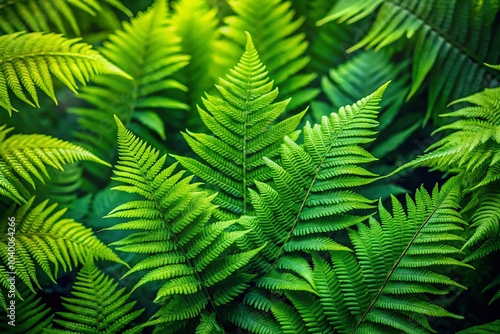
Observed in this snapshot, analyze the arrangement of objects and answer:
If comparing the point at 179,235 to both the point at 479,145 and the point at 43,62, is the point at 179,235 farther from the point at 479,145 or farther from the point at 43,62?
Answer: the point at 479,145

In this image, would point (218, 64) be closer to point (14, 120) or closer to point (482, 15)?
point (14, 120)

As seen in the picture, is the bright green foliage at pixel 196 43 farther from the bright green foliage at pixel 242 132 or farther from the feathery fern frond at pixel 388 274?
the feathery fern frond at pixel 388 274

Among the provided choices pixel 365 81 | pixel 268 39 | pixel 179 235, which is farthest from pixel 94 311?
pixel 365 81

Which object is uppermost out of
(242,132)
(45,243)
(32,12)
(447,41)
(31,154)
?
(447,41)

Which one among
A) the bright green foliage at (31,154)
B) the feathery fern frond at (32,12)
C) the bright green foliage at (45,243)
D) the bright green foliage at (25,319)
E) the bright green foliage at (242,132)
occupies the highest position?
the feathery fern frond at (32,12)

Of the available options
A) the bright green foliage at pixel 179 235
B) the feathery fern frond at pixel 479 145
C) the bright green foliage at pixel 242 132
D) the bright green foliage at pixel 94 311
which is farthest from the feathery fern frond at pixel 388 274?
the bright green foliage at pixel 94 311

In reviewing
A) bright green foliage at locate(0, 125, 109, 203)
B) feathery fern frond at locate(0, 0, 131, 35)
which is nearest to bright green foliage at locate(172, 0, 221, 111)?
feathery fern frond at locate(0, 0, 131, 35)

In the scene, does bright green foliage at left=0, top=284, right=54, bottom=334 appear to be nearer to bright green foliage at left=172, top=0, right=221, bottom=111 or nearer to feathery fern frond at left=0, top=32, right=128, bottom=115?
feathery fern frond at left=0, top=32, right=128, bottom=115
